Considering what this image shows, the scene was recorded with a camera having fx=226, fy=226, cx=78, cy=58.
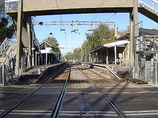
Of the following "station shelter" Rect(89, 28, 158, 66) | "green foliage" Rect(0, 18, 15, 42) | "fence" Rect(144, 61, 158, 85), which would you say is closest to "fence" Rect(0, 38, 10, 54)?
"green foliage" Rect(0, 18, 15, 42)

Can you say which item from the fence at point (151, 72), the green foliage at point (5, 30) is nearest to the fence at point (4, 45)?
the green foliage at point (5, 30)

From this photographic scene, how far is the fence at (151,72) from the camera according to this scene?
15136mm

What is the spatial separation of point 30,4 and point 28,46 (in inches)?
207

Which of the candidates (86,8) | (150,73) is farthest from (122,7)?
(150,73)

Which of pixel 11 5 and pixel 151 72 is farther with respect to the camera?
pixel 11 5

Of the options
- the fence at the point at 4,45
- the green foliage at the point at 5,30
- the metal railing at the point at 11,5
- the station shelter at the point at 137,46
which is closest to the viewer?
the station shelter at the point at 137,46

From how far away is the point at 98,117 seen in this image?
6.77m

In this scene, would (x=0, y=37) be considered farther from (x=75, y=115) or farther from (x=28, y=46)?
(x=75, y=115)

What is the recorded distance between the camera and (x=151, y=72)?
16359mm

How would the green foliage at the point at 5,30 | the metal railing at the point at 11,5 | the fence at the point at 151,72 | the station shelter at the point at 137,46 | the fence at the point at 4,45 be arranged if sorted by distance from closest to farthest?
the fence at the point at 151,72 → the station shelter at the point at 137,46 → the metal railing at the point at 11,5 → the fence at the point at 4,45 → the green foliage at the point at 5,30

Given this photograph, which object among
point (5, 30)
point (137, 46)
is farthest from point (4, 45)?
point (137, 46)

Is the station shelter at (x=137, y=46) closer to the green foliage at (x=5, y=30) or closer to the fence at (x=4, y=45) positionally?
the fence at (x=4, y=45)

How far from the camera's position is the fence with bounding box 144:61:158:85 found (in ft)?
49.7

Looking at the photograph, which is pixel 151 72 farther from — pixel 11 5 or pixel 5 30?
pixel 5 30
